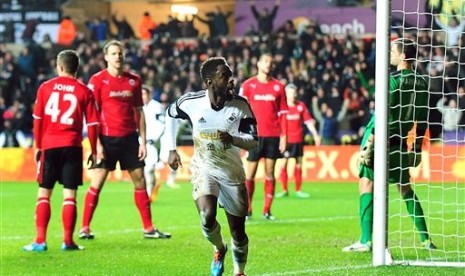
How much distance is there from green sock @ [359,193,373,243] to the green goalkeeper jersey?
0.70 meters

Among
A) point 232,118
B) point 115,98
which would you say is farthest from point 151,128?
point 232,118

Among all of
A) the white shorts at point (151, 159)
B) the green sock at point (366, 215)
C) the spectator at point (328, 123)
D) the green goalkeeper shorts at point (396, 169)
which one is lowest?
the spectator at point (328, 123)

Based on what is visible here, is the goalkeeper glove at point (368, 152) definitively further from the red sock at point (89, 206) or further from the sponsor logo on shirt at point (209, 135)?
the red sock at point (89, 206)

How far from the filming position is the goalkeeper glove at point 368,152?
408 inches

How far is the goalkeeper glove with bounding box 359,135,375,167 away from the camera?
34.0ft

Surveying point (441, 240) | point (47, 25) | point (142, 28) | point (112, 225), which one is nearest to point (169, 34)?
point (142, 28)

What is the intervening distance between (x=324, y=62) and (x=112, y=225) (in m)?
16.4

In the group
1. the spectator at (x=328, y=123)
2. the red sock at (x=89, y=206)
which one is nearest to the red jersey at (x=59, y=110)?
the red sock at (x=89, y=206)

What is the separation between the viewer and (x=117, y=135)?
12.2 metres

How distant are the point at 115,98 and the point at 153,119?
5533 millimetres

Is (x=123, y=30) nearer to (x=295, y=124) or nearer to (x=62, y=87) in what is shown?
(x=295, y=124)

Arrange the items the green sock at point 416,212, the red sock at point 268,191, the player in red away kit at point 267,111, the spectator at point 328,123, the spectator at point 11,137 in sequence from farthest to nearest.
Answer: the spectator at point 11,137, the spectator at point 328,123, the red sock at point 268,191, the player in red away kit at point 267,111, the green sock at point 416,212

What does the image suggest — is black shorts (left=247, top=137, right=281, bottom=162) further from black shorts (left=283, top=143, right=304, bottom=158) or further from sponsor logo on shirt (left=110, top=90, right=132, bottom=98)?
black shorts (left=283, top=143, right=304, bottom=158)

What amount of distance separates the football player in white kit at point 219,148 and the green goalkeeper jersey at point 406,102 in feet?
7.96
